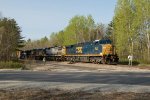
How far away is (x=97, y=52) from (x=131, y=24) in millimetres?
14142

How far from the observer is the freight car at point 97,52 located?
48.4 m

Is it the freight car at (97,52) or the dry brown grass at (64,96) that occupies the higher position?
the freight car at (97,52)

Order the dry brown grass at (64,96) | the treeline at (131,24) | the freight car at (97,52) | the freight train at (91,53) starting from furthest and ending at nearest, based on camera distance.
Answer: the treeline at (131,24) < the freight train at (91,53) < the freight car at (97,52) < the dry brown grass at (64,96)

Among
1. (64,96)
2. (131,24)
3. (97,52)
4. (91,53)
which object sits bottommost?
(64,96)

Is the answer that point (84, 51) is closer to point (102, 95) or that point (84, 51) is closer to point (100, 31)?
point (102, 95)

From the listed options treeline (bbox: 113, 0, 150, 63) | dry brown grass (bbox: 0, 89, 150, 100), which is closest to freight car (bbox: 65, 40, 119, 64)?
treeline (bbox: 113, 0, 150, 63)

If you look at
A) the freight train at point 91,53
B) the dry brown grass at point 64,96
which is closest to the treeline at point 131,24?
the freight train at point 91,53

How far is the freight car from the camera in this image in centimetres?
4842

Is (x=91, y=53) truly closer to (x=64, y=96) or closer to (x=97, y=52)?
(x=97, y=52)

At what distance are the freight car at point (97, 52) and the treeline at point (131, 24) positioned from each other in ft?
31.6

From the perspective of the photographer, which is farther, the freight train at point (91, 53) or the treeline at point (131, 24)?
the treeline at point (131, 24)

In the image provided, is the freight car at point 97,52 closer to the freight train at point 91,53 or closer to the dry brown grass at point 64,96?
the freight train at point 91,53

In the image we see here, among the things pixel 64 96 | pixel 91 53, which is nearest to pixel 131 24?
pixel 91 53

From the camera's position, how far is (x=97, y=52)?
163 ft
